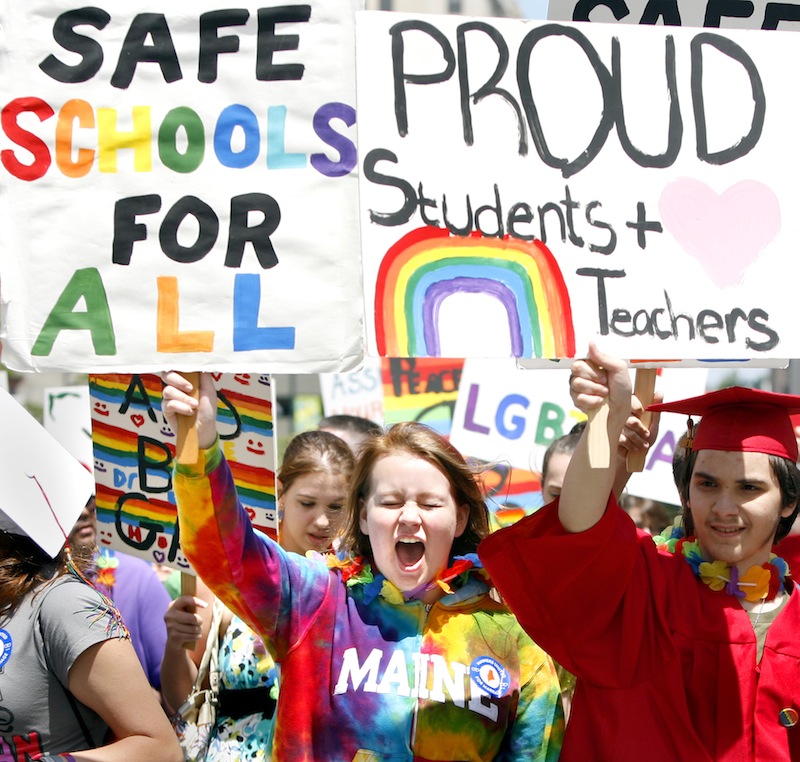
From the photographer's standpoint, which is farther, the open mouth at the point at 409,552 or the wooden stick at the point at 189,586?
the wooden stick at the point at 189,586

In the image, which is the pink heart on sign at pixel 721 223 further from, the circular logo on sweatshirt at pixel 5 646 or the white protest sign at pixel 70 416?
the white protest sign at pixel 70 416

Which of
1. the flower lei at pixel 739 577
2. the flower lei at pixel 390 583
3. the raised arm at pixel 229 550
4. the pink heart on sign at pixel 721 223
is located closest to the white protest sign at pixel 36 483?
the raised arm at pixel 229 550

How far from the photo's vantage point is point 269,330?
7.97 feet

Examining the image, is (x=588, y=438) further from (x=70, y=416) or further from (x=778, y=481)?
(x=70, y=416)

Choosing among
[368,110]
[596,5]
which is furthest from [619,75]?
[368,110]

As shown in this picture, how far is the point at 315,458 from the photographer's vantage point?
12.9ft

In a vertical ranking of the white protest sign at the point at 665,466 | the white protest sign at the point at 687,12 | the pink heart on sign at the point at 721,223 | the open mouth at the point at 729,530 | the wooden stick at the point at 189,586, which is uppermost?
the white protest sign at the point at 687,12

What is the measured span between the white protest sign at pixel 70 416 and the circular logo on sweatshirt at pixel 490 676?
301 cm

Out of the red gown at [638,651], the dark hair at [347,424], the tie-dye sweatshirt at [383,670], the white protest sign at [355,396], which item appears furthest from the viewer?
the white protest sign at [355,396]

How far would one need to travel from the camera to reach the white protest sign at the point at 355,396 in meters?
6.73

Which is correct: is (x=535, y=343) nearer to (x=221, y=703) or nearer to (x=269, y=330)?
(x=269, y=330)

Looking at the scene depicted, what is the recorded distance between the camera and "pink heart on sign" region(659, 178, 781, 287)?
103 inches

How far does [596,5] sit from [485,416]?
3159mm

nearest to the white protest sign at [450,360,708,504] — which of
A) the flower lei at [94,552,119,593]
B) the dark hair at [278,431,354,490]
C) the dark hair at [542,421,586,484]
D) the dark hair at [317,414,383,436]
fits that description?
the dark hair at [317,414,383,436]
